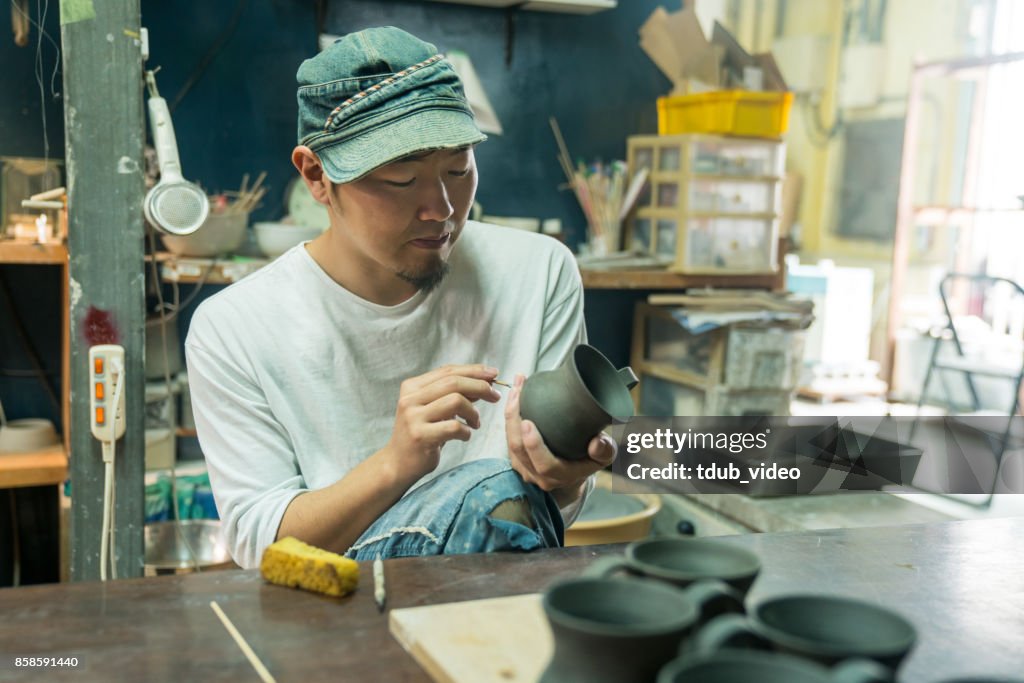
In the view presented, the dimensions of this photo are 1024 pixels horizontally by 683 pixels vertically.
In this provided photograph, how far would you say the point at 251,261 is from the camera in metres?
3.35

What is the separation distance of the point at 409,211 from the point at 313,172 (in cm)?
23

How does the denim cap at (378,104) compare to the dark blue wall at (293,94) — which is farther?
the dark blue wall at (293,94)

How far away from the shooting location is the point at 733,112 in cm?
388

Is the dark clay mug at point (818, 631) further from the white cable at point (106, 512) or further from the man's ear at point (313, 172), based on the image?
the white cable at point (106, 512)

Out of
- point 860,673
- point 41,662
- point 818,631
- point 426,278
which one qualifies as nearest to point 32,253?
point 426,278

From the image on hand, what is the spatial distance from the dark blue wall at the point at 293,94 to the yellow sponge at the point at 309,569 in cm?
191

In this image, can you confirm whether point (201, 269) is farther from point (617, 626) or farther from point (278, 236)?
point (617, 626)

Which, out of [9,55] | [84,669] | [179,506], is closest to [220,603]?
[84,669]

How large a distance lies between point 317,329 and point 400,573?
0.61 m

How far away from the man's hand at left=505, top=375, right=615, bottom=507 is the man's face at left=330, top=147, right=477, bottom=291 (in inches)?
12.6

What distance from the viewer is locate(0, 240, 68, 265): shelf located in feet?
9.14

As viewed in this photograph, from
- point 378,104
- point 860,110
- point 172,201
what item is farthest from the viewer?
point 860,110

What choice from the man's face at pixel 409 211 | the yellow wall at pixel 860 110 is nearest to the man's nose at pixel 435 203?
the man's face at pixel 409 211

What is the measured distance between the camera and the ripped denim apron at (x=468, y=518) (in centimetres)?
137
